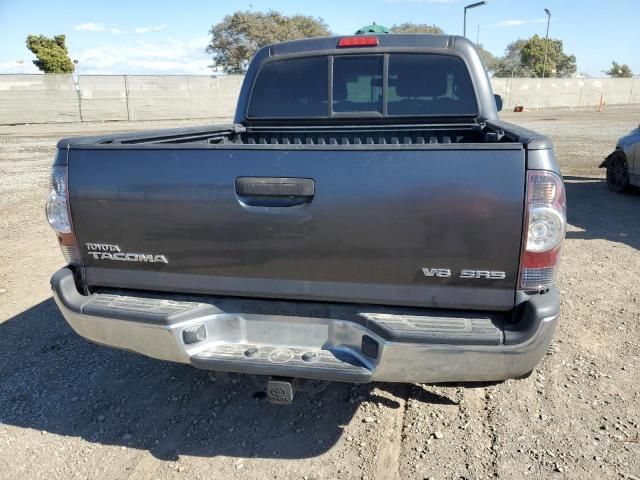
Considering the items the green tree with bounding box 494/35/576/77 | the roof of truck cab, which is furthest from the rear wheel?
the green tree with bounding box 494/35/576/77

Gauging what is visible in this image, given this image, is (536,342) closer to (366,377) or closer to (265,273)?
(366,377)

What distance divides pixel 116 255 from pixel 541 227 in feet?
6.48

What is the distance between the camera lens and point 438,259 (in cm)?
222

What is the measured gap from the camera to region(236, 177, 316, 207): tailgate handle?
2266mm

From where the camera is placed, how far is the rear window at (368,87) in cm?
400

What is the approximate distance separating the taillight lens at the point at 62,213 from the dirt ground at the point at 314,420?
1088mm

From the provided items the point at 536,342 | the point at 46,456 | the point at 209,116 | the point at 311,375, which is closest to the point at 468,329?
the point at 536,342

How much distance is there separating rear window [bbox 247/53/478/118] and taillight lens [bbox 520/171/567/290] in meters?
1.97

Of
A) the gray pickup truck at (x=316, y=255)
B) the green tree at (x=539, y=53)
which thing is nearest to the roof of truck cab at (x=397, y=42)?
the gray pickup truck at (x=316, y=255)

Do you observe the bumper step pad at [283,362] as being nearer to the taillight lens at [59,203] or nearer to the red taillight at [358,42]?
the taillight lens at [59,203]

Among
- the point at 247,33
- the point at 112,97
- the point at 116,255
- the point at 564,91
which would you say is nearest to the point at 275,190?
the point at 116,255

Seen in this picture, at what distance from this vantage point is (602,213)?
788 centimetres

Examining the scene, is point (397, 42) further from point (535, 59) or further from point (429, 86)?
point (535, 59)

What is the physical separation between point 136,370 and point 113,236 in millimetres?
1495
